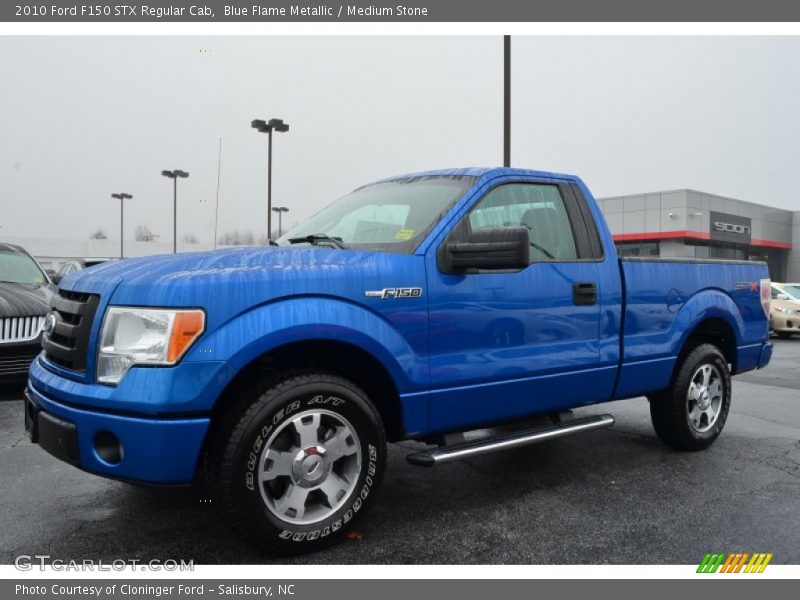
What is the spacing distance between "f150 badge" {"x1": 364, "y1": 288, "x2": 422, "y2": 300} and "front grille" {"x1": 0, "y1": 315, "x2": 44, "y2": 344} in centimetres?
475

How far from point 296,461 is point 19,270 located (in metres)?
6.59

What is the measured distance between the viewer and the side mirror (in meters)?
3.27

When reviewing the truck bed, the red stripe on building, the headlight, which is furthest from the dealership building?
the headlight

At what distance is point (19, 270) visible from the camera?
804cm

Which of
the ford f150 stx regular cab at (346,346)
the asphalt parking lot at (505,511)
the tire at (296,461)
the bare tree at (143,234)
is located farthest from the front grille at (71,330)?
the bare tree at (143,234)

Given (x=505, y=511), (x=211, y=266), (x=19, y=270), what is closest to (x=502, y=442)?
(x=505, y=511)

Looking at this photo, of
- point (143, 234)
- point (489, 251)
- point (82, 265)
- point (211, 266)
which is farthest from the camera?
point (143, 234)

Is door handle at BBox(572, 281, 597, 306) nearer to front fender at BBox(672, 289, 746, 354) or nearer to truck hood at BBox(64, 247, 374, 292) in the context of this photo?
front fender at BBox(672, 289, 746, 354)

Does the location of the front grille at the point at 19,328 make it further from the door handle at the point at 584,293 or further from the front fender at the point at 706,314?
the front fender at the point at 706,314

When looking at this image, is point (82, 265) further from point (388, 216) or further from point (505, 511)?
point (505, 511)

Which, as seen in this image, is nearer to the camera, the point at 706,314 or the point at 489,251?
the point at 489,251

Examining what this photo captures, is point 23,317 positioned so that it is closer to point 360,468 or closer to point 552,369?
point 360,468

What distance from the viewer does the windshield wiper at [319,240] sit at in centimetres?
371

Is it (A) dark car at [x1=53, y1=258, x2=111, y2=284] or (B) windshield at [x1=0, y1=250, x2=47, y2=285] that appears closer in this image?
(A) dark car at [x1=53, y1=258, x2=111, y2=284]
